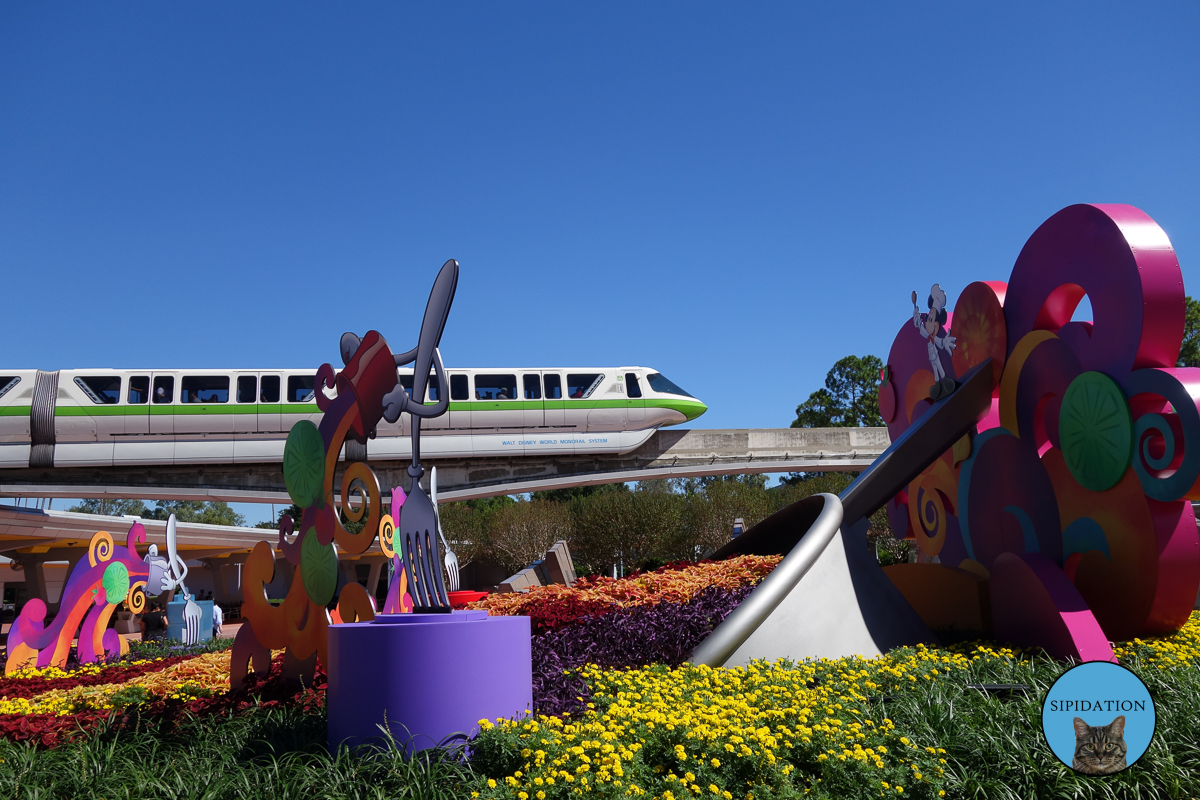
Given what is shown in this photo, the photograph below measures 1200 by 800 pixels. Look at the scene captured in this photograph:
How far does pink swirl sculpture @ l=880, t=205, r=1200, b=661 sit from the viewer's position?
7188 millimetres

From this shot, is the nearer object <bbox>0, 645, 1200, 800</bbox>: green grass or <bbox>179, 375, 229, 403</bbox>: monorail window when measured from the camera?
<bbox>0, 645, 1200, 800</bbox>: green grass

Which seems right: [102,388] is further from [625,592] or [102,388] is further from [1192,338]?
[1192,338]

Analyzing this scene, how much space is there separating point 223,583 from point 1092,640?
46519 millimetres

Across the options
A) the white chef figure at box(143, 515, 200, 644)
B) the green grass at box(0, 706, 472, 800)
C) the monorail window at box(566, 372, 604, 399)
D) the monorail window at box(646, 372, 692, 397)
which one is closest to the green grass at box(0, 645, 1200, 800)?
the green grass at box(0, 706, 472, 800)

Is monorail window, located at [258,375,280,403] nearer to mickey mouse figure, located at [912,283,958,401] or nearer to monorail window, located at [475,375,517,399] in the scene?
monorail window, located at [475,375,517,399]

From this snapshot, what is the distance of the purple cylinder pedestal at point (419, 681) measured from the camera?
4.68 m

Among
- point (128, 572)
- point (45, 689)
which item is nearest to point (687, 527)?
point (128, 572)

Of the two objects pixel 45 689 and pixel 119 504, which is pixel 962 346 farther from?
pixel 119 504

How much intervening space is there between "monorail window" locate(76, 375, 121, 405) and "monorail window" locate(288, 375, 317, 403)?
18.4 feet

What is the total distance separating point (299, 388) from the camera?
28.4 m

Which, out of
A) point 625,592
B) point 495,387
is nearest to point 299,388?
point 495,387

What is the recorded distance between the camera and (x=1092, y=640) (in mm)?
7258

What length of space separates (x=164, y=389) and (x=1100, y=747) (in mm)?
29990

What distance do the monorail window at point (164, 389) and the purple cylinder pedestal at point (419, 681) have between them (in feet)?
85.6
